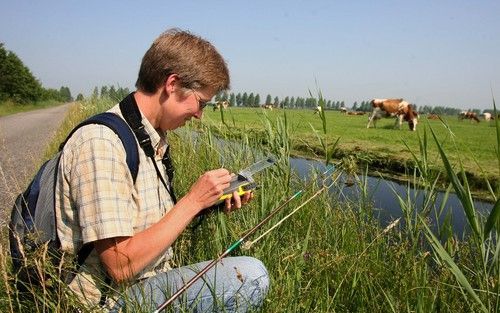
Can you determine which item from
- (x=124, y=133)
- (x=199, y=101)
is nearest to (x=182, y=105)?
(x=199, y=101)

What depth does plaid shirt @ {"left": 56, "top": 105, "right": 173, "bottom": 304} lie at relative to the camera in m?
1.45

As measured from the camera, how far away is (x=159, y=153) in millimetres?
2010

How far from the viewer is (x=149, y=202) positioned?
170 cm

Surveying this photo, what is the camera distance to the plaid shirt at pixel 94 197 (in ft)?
4.74

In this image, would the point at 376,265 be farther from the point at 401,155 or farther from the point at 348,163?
the point at 401,155

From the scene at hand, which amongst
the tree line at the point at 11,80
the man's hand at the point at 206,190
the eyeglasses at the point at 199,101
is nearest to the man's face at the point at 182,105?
the eyeglasses at the point at 199,101

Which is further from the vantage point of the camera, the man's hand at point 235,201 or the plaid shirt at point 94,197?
the man's hand at point 235,201

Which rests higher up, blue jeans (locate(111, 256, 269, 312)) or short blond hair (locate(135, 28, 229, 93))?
short blond hair (locate(135, 28, 229, 93))

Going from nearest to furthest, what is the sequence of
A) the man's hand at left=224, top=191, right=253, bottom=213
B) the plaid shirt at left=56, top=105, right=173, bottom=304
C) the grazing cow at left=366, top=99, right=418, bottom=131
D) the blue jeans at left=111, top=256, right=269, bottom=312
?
the plaid shirt at left=56, top=105, right=173, bottom=304 → the blue jeans at left=111, top=256, right=269, bottom=312 → the man's hand at left=224, top=191, right=253, bottom=213 → the grazing cow at left=366, top=99, right=418, bottom=131

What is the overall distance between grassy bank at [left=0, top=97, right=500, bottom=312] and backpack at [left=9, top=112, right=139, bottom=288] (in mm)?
82

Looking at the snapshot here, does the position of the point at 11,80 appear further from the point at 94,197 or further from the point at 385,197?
the point at 94,197

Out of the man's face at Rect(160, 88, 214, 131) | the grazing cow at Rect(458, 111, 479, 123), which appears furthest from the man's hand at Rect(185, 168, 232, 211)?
the grazing cow at Rect(458, 111, 479, 123)

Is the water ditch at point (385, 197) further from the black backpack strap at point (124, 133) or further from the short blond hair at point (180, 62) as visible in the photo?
the black backpack strap at point (124, 133)

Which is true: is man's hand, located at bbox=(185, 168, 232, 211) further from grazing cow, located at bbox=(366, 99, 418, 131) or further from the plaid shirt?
grazing cow, located at bbox=(366, 99, 418, 131)
